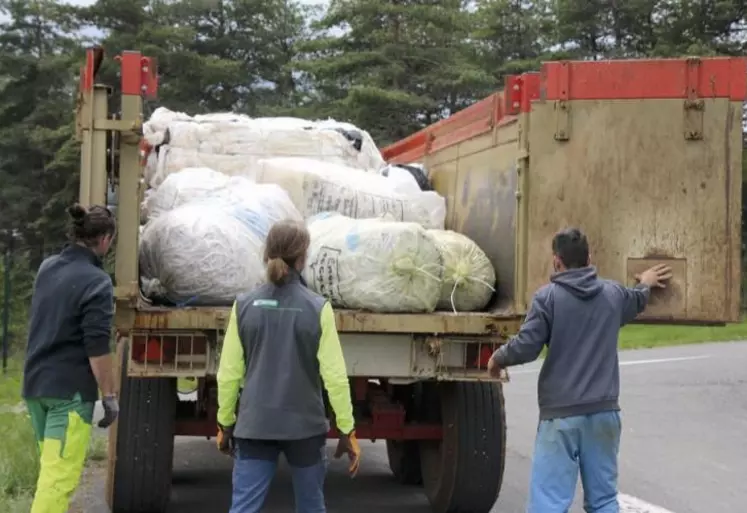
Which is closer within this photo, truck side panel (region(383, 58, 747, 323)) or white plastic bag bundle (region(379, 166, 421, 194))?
truck side panel (region(383, 58, 747, 323))

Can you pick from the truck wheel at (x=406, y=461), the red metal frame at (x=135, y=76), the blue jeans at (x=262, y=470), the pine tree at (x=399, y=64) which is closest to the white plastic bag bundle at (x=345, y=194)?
the red metal frame at (x=135, y=76)

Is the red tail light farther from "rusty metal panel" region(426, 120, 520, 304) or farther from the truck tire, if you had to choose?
"rusty metal panel" region(426, 120, 520, 304)

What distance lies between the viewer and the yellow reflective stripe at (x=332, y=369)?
A: 4352 mm

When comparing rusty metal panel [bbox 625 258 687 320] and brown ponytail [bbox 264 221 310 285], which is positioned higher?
brown ponytail [bbox 264 221 310 285]

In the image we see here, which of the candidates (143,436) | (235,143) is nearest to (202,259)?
(143,436)

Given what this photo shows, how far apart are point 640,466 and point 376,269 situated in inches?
151

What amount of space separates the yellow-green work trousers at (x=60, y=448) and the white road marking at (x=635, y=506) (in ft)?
11.2

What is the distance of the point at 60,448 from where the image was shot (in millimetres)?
4816

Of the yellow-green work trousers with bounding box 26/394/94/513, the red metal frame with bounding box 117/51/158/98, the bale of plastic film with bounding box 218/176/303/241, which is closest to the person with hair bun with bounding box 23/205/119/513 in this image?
the yellow-green work trousers with bounding box 26/394/94/513

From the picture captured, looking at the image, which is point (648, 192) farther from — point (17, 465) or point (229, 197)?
point (17, 465)

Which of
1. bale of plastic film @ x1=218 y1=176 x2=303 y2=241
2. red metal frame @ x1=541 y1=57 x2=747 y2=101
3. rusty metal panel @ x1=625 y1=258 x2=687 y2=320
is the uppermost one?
red metal frame @ x1=541 y1=57 x2=747 y2=101

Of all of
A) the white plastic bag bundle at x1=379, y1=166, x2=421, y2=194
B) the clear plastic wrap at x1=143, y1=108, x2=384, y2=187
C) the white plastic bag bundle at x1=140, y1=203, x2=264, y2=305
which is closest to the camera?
the white plastic bag bundle at x1=140, y1=203, x2=264, y2=305

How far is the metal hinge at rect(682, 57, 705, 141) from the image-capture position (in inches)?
208

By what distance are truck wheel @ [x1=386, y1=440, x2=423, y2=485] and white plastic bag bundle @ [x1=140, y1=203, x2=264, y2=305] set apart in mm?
2282
